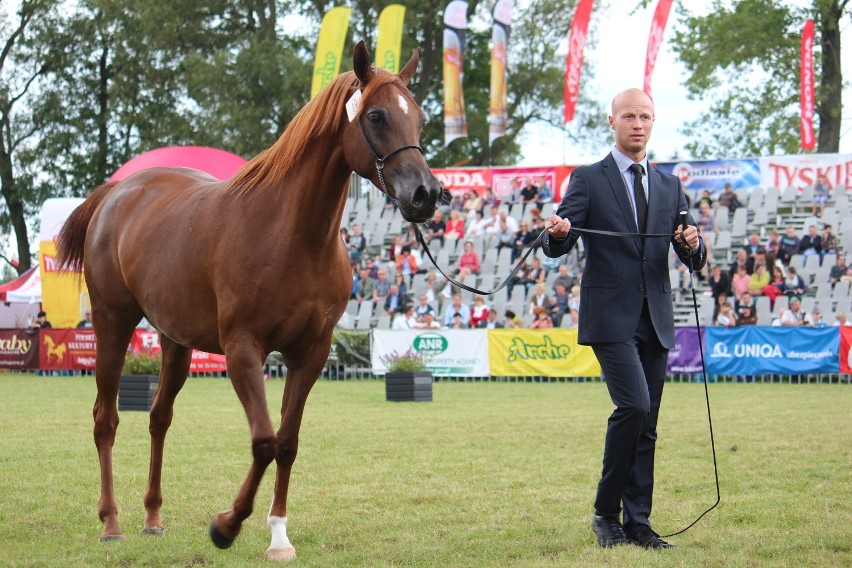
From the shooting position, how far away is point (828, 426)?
11.4 meters

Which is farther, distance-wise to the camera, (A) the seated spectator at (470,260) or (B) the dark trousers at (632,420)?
(A) the seated spectator at (470,260)

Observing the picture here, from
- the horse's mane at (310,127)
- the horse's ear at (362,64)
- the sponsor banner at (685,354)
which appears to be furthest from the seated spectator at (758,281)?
the horse's ear at (362,64)

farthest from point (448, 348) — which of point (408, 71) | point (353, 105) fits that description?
point (353, 105)

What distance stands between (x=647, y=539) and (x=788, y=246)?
59.6ft

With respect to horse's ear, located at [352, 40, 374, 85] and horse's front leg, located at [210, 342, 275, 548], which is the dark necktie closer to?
horse's ear, located at [352, 40, 374, 85]

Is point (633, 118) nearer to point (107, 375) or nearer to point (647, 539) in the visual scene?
point (647, 539)

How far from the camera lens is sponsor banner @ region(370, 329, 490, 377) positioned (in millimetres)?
20672

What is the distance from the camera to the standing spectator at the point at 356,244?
2684 centimetres

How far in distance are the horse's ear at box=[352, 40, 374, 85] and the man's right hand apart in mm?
1221

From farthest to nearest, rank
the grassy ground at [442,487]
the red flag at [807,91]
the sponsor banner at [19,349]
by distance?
1. the red flag at [807,91]
2. the sponsor banner at [19,349]
3. the grassy ground at [442,487]

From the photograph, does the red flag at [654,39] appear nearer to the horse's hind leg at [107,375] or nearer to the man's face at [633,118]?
the man's face at [633,118]

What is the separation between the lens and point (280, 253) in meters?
5.30

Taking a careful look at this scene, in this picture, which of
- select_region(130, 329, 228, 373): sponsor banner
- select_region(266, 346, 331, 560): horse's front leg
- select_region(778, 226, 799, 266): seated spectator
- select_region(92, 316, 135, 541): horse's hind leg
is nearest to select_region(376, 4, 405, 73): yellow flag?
select_region(130, 329, 228, 373): sponsor banner

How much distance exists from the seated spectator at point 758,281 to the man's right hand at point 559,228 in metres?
16.6
